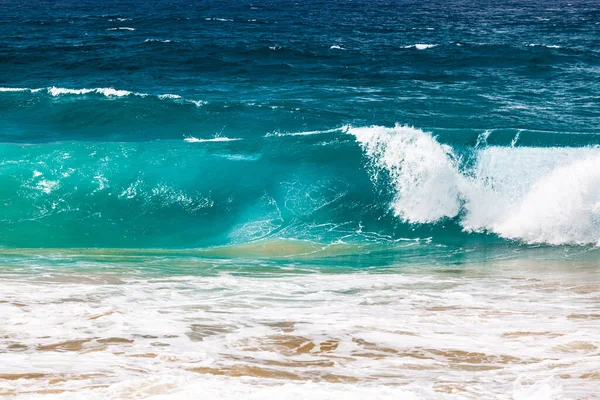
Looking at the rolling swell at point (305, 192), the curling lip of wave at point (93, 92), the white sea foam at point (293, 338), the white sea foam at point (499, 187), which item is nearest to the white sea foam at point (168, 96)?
the curling lip of wave at point (93, 92)

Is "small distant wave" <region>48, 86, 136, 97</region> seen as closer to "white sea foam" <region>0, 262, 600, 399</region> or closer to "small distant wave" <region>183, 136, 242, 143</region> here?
"small distant wave" <region>183, 136, 242, 143</region>

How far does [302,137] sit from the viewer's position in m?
21.5

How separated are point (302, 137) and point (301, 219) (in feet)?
13.8

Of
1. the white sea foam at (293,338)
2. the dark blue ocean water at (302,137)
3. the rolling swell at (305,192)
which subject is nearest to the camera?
the white sea foam at (293,338)

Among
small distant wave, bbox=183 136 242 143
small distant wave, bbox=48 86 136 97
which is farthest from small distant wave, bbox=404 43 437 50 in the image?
small distant wave, bbox=183 136 242 143

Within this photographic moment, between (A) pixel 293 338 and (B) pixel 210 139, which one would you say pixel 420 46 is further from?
(A) pixel 293 338

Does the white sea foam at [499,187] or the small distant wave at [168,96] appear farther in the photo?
the small distant wave at [168,96]

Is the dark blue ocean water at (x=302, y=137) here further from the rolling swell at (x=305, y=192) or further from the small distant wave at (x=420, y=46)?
the small distant wave at (x=420, y=46)

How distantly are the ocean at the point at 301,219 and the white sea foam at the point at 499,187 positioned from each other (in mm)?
53

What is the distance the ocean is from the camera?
797cm

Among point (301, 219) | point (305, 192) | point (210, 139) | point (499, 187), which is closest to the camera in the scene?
point (301, 219)

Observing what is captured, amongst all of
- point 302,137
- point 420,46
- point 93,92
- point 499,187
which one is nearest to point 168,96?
point 93,92

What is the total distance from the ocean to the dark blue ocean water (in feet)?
0.28

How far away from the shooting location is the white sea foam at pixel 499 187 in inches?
657
